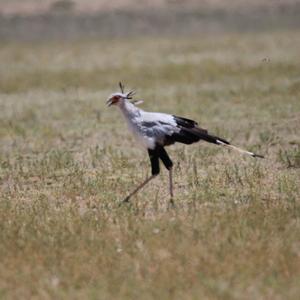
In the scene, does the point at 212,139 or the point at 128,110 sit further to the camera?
the point at 128,110

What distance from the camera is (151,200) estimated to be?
7.86 metres

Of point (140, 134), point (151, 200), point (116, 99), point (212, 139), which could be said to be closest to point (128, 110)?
point (116, 99)

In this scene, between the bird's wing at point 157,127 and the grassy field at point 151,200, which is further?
the bird's wing at point 157,127

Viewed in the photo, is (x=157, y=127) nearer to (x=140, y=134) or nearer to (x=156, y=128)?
(x=156, y=128)

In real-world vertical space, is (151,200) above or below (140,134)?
below

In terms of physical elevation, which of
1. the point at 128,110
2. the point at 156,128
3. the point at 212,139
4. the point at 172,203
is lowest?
the point at 172,203

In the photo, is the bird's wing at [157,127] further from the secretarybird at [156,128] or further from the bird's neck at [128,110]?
the bird's neck at [128,110]

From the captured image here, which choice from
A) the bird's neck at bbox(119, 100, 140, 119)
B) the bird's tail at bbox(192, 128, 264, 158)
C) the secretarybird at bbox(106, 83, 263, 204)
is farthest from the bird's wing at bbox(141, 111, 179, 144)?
the bird's tail at bbox(192, 128, 264, 158)

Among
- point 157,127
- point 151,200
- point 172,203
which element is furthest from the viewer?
point 151,200

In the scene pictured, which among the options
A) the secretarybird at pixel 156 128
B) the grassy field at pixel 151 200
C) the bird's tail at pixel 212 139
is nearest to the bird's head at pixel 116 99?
the secretarybird at pixel 156 128

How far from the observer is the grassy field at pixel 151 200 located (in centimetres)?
539

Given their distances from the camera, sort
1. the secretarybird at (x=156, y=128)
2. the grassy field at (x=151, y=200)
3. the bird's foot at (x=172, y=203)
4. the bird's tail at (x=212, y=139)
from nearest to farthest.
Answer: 1. the grassy field at (x=151, y=200)
2. the bird's tail at (x=212, y=139)
3. the secretarybird at (x=156, y=128)
4. the bird's foot at (x=172, y=203)

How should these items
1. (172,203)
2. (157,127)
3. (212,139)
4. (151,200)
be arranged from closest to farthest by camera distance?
1. (212,139)
2. (157,127)
3. (172,203)
4. (151,200)

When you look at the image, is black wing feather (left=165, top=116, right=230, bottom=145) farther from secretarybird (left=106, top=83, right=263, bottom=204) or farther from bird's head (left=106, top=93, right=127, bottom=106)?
bird's head (left=106, top=93, right=127, bottom=106)
